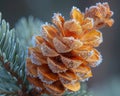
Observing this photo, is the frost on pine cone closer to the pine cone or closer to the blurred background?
the pine cone

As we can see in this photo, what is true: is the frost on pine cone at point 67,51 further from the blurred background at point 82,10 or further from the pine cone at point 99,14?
the blurred background at point 82,10

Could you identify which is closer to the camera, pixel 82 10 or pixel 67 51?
pixel 67 51

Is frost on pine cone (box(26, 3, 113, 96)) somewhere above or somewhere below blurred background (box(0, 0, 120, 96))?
below

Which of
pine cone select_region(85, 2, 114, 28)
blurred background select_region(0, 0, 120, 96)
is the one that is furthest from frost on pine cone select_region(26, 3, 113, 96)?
blurred background select_region(0, 0, 120, 96)

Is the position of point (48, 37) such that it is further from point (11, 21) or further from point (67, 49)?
point (11, 21)

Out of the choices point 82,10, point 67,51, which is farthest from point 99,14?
point 82,10

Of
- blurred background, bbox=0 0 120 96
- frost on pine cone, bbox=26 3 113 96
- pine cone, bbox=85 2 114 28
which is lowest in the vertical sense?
frost on pine cone, bbox=26 3 113 96

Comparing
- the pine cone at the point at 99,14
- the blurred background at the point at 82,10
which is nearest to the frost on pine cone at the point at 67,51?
the pine cone at the point at 99,14

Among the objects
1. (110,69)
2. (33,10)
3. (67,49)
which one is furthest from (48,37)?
(33,10)

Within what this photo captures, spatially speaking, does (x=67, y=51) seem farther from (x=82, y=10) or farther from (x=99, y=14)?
(x=82, y=10)
